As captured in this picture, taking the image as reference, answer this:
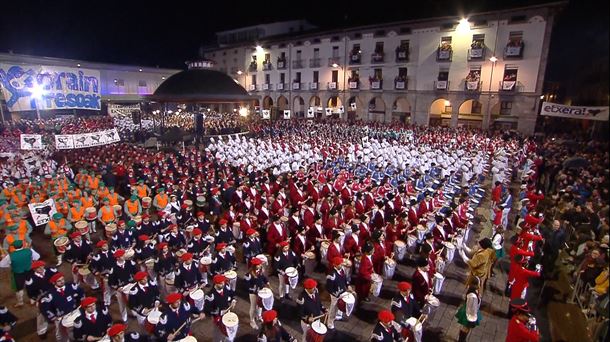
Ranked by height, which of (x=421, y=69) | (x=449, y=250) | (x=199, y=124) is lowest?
(x=449, y=250)

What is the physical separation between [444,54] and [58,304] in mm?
34528

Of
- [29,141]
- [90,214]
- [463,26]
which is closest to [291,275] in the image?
[90,214]

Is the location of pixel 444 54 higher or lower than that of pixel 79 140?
higher

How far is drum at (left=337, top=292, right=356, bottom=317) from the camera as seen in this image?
23.5ft

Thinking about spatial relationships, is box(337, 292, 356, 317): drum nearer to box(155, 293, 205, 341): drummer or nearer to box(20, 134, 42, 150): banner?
box(155, 293, 205, 341): drummer

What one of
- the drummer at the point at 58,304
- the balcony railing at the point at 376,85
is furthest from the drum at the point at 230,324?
the balcony railing at the point at 376,85

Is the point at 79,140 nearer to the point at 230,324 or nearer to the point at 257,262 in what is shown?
the point at 257,262

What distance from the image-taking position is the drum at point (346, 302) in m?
7.15

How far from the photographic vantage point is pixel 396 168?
18.8 m

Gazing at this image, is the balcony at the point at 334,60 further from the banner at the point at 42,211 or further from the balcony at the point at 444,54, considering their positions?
the banner at the point at 42,211

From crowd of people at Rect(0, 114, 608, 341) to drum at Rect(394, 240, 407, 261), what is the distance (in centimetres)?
10

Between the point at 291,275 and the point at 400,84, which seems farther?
the point at 400,84

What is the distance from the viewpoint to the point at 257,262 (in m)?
7.52

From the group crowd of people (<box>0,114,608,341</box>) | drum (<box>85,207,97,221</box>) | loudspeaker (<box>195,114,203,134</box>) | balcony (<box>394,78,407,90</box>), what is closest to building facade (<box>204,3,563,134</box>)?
balcony (<box>394,78,407,90</box>)
